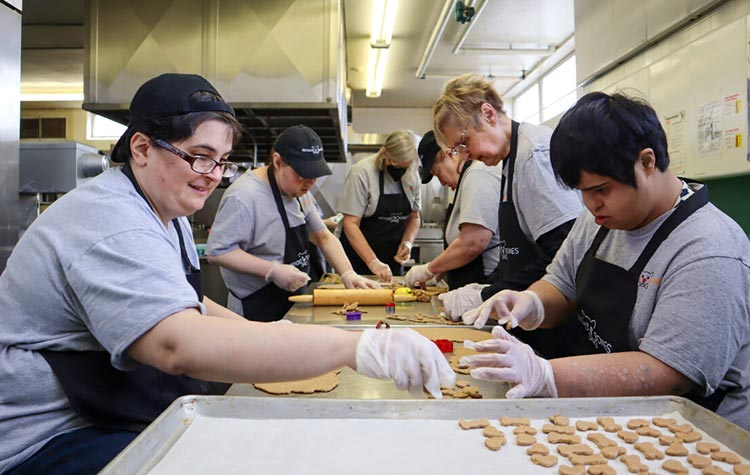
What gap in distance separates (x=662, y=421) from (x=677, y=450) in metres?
0.12

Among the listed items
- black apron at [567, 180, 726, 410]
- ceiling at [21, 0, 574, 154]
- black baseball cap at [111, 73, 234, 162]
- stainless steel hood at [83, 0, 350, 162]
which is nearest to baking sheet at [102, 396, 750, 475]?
black apron at [567, 180, 726, 410]

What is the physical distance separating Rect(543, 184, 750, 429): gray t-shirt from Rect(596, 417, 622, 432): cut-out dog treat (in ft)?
0.69

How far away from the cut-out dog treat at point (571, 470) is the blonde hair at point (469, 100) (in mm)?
1632

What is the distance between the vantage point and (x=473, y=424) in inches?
41.9

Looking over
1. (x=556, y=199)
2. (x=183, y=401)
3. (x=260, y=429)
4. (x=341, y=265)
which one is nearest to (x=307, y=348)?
(x=260, y=429)

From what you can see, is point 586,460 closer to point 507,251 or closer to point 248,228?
point 507,251

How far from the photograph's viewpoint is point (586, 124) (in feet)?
4.31

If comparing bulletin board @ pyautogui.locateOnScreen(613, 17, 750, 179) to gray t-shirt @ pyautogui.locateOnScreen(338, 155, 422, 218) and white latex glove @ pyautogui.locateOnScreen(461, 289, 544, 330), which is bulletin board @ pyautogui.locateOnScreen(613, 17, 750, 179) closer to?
gray t-shirt @ pyautogui.locateOnScreen(338, 155, 422, 218)

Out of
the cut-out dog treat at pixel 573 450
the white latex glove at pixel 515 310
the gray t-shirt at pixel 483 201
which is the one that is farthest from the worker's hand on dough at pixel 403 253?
the cut-out dog treat at pixel 573 450

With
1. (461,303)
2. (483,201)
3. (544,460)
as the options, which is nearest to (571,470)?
(544,460)

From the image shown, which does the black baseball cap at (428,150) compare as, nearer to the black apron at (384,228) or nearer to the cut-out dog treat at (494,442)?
the black apron at (384,228)

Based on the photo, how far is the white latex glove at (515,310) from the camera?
175 cm

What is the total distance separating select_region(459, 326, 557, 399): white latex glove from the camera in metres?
1.22

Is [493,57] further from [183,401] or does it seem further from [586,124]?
[183,401]
